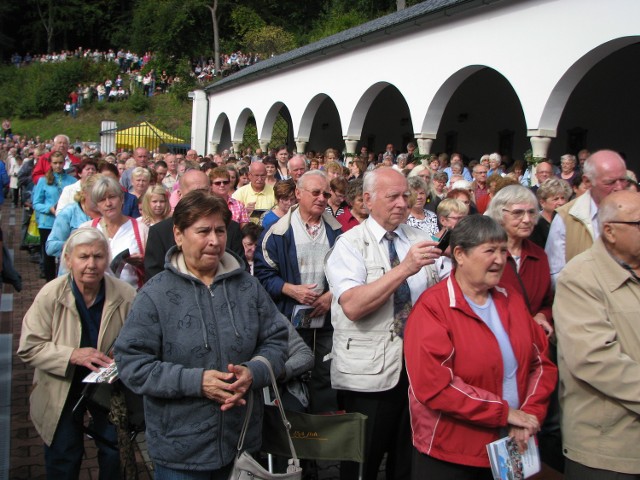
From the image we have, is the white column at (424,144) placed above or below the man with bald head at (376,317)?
above

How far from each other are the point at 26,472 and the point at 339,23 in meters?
47.0

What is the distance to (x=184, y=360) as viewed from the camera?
292 centimetres

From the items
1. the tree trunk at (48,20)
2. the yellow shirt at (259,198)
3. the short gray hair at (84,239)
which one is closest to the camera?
the short gray hair at (84,239)

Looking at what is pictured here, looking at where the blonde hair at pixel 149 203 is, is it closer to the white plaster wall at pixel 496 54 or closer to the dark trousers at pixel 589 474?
the dark trousers at pixel 589 474

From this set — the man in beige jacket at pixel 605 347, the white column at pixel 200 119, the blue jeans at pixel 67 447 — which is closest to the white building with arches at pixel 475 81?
the white column at pixel 200 119

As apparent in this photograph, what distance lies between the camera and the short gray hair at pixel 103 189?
5398 mm

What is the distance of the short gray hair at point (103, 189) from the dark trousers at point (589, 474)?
12.7ft

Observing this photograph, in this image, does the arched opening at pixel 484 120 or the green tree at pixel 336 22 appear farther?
the green tree at pixel 336 22

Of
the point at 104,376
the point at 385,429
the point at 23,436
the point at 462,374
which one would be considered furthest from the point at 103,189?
the point at 462,374

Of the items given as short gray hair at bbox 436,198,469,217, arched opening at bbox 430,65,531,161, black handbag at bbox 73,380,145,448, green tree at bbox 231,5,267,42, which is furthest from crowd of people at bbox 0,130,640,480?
green tree at bbox 231,5,267,42

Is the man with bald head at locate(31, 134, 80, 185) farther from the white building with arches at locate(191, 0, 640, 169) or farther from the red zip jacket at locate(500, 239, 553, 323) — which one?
the red zip jacket at locate(500, 239, 553, 323)

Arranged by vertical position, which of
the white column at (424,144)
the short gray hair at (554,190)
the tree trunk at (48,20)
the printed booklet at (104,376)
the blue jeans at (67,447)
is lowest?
the blue jeans at (67,447)

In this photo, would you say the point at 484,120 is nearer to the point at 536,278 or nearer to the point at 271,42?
the point at 536,278

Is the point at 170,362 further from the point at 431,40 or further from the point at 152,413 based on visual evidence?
the point at 431,40
